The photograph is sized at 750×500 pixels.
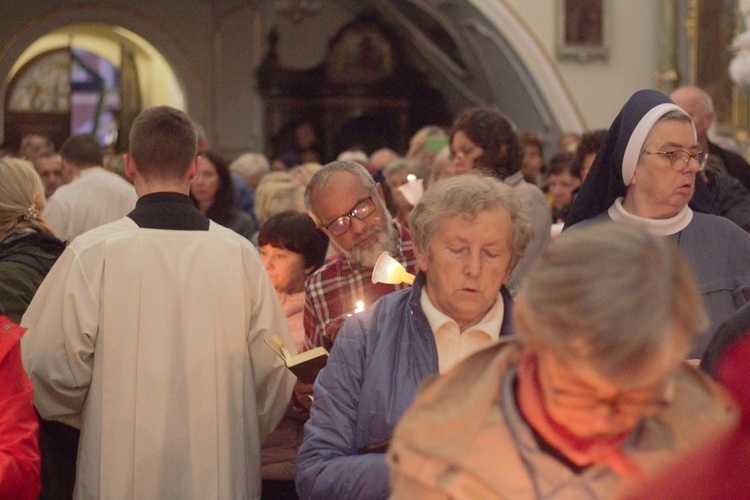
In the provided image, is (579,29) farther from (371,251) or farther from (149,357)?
(149,357)

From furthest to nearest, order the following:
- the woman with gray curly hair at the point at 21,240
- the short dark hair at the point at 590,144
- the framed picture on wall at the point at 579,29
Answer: the framed picture on wall at the point at 579,29 → the short dark hair at the point at 590,144 → the woman with gray curly hair at the point at 21,240

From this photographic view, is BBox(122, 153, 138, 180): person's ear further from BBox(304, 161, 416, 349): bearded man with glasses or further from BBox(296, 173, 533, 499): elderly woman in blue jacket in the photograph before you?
BBox(296, 173, 533, 499): elderly woman in blue jacket

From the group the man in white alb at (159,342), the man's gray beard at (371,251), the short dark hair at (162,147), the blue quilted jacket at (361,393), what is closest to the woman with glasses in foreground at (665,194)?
the man's gray beard at (371,251)

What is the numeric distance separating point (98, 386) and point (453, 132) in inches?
94.0

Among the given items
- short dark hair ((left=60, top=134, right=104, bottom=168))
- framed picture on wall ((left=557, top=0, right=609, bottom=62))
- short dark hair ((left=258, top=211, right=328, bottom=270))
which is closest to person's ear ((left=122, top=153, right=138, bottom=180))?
short dark hair ((left=258, top=211, right=328, bottom=270))

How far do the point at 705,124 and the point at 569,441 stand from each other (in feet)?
16.5

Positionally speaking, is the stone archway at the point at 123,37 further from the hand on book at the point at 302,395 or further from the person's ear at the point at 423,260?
the person's ear at the point at 423,260

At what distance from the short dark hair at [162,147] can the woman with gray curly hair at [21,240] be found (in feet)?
3.05

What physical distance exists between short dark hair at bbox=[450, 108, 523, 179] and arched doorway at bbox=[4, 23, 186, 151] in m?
13.6

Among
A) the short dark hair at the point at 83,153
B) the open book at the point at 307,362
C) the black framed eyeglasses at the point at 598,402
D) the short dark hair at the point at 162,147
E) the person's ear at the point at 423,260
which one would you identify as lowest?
the open book at the point at 307,362

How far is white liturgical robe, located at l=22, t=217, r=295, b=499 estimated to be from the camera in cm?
450

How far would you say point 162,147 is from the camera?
4.60 m

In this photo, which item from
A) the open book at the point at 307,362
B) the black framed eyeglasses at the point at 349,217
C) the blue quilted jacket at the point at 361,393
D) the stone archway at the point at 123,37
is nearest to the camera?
the blue quilted jacket at the point at 361,393

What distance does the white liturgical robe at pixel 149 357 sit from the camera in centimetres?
450
